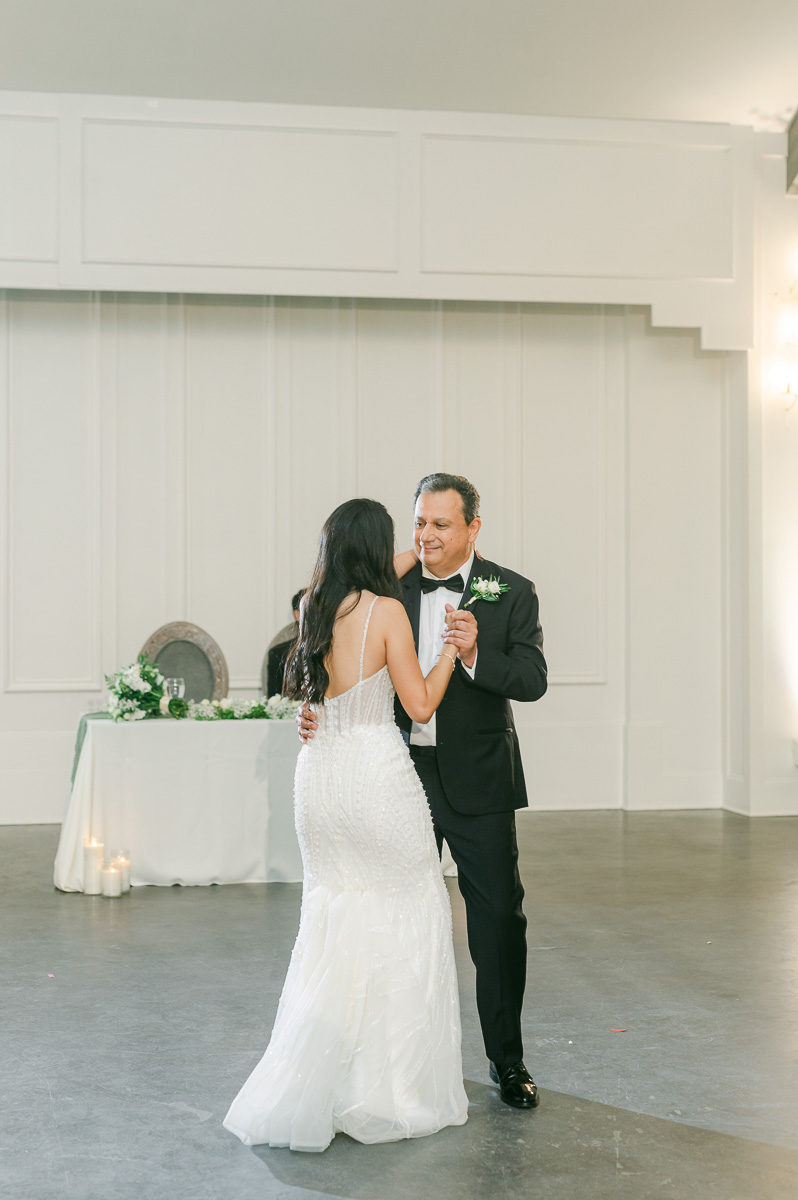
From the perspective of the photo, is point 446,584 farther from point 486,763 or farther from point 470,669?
point 486,763

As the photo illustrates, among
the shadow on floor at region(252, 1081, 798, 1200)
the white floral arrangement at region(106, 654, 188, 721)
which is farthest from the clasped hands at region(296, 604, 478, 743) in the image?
the white floral arrangement at region(106, 654, 188, 721)

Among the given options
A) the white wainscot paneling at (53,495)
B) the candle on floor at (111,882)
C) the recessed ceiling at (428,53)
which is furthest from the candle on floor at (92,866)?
the recessed ceiling at (428,53)

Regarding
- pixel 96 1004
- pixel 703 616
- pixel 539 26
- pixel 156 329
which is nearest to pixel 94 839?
pixel 96 1004

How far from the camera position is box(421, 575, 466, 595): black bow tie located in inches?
139

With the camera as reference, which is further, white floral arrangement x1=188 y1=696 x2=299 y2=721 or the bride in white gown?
white floral arrangement x1=188 y1=696 x2=299 y2=721

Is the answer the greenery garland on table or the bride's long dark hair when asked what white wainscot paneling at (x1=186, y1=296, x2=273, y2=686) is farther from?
the bride's long dark hair

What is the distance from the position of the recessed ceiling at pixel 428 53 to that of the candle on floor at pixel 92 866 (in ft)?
15.8

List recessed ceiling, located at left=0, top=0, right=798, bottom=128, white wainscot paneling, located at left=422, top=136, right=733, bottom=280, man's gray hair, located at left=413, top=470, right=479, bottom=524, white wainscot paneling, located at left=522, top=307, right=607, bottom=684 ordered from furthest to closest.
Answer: white wainscot paneling, located at left=522, top=307, right=607, bottom=684 < white wainscot paneling, located at left=422, top=136, right=733, bottom=280 < recessed ceiling, located at left=0, top=0, right=798, bottom=128 < man's gray hair, located at left=413, top=470, right=479, bottom=524

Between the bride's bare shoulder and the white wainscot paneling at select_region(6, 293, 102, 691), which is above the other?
the white wainscot paneling at select_region(6, 293, 102, 691)

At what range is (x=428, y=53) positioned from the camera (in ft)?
24.5

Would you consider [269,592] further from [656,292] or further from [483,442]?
[656,292]

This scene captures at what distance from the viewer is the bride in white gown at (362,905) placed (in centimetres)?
303

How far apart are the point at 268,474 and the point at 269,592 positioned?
33.9 inches

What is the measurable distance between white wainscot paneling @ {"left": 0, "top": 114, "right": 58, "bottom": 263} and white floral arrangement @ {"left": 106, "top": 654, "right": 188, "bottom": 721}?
2976 mm
